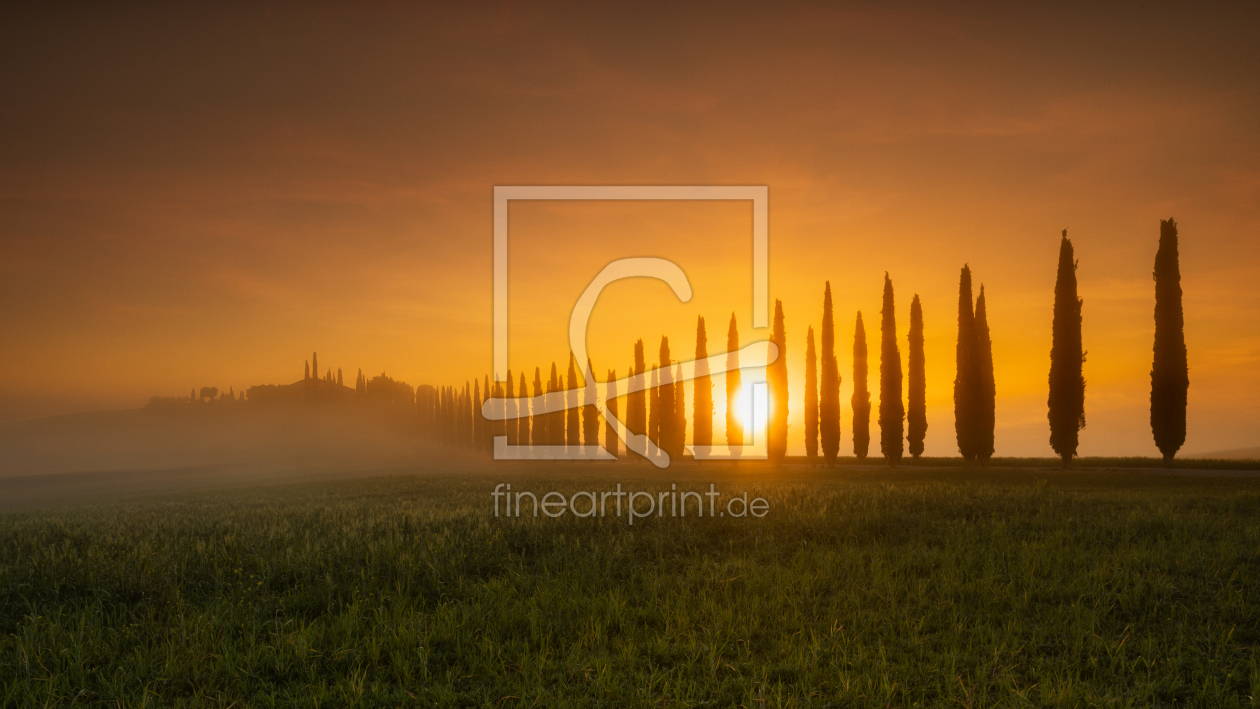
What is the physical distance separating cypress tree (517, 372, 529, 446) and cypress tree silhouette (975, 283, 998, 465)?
185 feet

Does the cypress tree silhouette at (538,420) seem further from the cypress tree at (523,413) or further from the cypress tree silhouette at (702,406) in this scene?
the cypress tree silhouette at (702,406)

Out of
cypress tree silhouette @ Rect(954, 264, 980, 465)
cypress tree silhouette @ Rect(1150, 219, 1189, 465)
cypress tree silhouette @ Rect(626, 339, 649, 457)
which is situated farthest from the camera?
cypress tree silhouette @ Rect(626, 339, 649, 457)

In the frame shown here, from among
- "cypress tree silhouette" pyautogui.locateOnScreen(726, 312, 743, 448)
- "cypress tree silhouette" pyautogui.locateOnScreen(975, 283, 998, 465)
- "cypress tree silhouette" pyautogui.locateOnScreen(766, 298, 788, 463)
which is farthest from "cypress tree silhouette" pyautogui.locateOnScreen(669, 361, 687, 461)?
"cypress tree silhouette" pyautogui.locateOnScreen(975, 283, 998, 465)

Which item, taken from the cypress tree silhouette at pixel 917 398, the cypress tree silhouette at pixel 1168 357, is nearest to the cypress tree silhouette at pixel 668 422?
the cypress tree silhouette at pixel 917 398

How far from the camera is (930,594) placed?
8883mm

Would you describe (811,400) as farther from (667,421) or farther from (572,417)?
(572,417)

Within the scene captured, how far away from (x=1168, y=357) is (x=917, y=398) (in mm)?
14285

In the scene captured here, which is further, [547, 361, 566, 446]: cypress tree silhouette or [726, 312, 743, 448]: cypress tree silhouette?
[547, 361, 566, 446]: cypress tree silhouette

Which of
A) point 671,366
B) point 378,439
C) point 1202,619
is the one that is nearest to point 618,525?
point 1202,619

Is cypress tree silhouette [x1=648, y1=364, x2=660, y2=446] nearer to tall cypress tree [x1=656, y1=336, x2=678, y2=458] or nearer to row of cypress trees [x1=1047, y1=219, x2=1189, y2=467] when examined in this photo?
tall cypress tree [x1=656, y1=336, x2=678, y2=458]

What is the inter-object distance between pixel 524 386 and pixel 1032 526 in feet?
255

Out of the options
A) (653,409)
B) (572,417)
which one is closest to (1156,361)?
(653,409)

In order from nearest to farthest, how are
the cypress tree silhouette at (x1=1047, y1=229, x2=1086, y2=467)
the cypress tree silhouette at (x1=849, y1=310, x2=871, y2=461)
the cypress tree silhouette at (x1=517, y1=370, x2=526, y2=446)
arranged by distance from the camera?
the cypress tree silhouette at (x1=1047, y1=229, x2=1086, y2=467) < the cypress tree silhouette at (x1=849, y1=310, x2=871, y2=461) < the cypress tree silhouette at (x1=517, y1=370, x2=526, y2=446)

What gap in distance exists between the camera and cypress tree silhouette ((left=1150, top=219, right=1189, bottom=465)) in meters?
31.0
